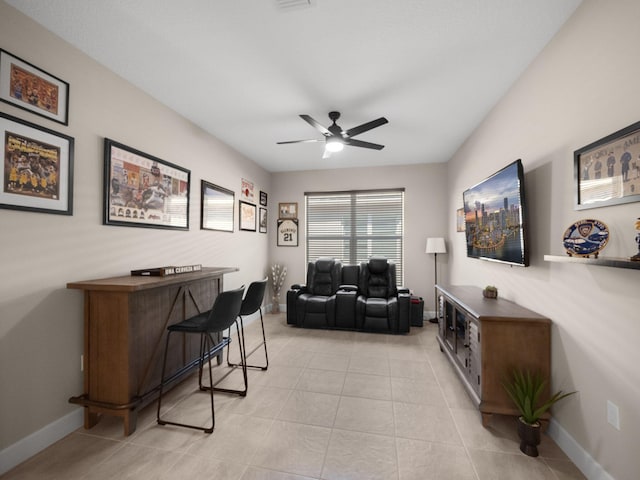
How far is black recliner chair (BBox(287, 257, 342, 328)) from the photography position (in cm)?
443

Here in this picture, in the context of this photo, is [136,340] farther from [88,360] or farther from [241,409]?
[241,409]

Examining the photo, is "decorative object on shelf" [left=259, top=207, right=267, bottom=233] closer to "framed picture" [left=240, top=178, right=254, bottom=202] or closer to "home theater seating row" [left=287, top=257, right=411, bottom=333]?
"framed picture" [left=240, top=178, right=254, bottom=202]

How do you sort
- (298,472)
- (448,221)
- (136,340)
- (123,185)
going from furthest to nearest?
(448,221)
(123,185)
(136,340)
(298,472)

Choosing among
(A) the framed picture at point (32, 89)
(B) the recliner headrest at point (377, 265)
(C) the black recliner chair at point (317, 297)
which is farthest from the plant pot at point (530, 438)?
(A) the framed picture at point (32, 89)

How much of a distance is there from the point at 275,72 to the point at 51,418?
311 centimetres

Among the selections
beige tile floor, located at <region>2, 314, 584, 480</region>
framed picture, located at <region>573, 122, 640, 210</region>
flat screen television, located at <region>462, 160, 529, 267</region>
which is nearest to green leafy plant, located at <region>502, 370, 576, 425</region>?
beige tile floor, located at <region>2, 314, 584, 480</region>

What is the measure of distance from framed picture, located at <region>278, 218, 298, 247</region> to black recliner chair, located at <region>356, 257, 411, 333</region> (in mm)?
1708

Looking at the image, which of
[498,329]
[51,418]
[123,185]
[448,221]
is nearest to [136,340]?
[51,418]

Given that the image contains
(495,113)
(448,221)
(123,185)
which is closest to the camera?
(123,185)

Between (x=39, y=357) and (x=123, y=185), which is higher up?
(x=123, y=185)

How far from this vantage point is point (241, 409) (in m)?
2.28

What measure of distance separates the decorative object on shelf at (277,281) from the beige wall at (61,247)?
2.69 metres

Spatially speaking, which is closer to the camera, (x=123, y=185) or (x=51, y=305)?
(x=51, y=305)

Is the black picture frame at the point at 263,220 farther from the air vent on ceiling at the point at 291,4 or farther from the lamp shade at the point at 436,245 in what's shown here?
the air vent on ceiling at the point at 291,4
